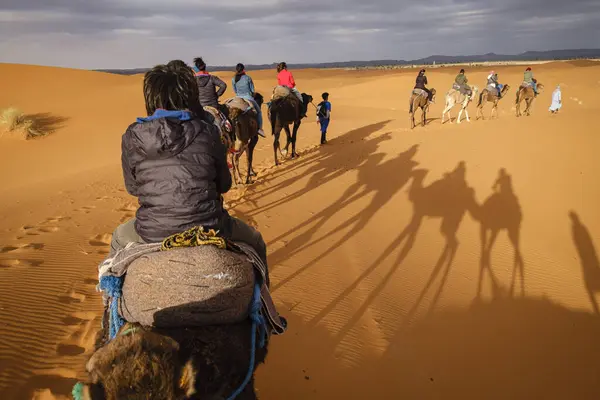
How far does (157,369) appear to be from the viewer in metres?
1.40

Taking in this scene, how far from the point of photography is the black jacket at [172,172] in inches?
90.4

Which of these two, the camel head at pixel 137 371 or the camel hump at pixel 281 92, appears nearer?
the camel head at pixel 137 371

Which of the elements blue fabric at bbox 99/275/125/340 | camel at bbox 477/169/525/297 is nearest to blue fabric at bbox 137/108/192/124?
blue fabric at bbox 99/275/125/340

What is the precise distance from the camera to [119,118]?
20672mm

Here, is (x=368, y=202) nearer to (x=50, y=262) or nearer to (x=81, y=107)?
(x=50, y=262)

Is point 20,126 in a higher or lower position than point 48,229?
higher

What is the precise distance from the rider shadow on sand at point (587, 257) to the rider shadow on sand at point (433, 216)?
1.76 metres

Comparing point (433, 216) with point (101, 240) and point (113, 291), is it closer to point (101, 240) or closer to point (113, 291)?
point (101, 240)

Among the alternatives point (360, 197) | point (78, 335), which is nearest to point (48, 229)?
point (78, 335)

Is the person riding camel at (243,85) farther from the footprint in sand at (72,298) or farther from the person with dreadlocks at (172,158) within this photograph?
the person with dreadlocks at (172,158)

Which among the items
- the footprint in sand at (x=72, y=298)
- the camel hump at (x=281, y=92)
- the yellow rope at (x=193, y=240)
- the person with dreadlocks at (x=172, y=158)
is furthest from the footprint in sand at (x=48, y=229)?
the camel hump at (x=281, y=92)

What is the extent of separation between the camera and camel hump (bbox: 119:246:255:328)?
196cm

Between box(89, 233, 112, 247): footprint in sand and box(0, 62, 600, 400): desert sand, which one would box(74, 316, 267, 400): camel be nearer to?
box(0, 62, 600, 400): desert sand

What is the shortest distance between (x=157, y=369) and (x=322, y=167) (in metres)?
10.8
